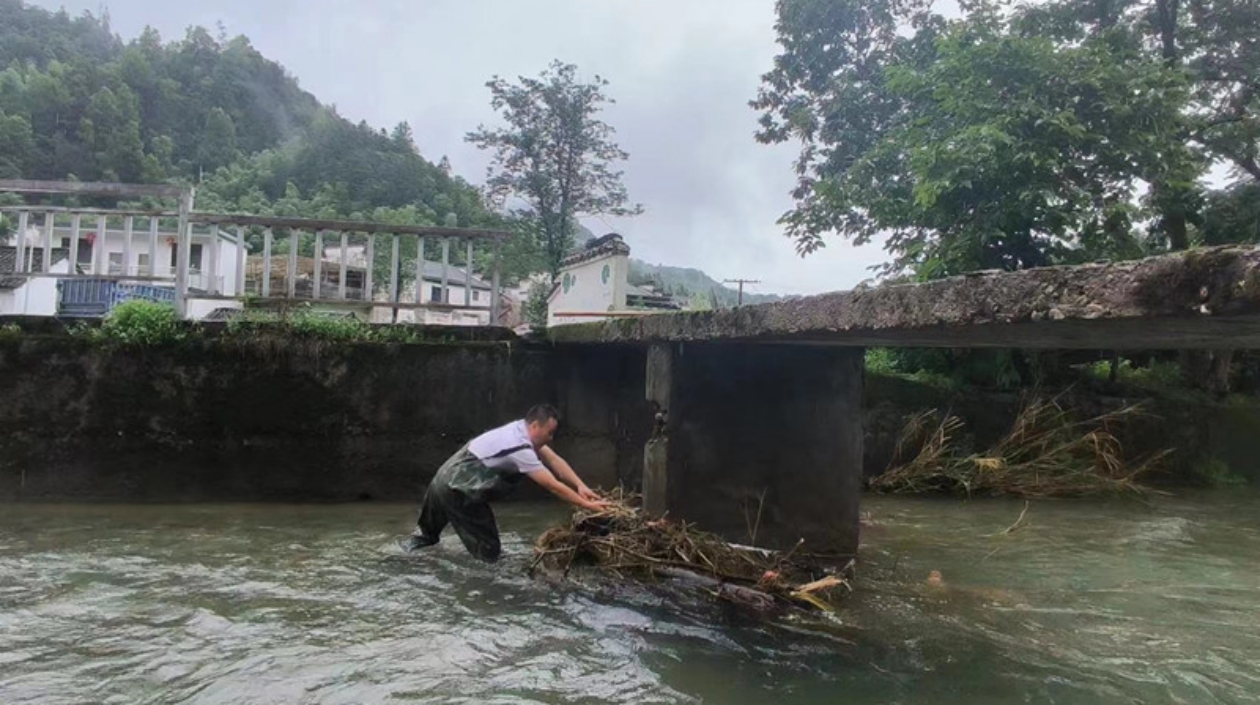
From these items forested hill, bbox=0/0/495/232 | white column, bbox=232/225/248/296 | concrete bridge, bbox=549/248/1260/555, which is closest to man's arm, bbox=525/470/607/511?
concrete bridge, bbox=549/248/1260/555

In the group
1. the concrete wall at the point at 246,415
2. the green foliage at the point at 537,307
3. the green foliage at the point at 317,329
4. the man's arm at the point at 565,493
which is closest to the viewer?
the man's arm at the point at 565,493

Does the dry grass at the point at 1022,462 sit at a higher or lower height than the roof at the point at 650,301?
lower

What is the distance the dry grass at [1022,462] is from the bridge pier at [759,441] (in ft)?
15.2

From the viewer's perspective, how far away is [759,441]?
20.0ft

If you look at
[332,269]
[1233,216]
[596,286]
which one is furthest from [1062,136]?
[332,269]

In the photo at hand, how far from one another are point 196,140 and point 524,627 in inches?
2893

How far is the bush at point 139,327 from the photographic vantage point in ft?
25.1

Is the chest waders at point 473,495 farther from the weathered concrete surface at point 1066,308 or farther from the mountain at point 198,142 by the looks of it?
the mountain at point 198,142

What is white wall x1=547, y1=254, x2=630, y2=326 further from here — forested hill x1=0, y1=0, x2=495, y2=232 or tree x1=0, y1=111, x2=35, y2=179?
tree x1=0, y1=111, x2=35, y2=179

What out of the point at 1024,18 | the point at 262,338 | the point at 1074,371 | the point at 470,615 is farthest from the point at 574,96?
the point at 470,615

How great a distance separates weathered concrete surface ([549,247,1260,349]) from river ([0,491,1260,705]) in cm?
164

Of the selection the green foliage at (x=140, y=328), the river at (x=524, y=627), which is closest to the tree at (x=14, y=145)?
the green foliage at (x=140, y=328)

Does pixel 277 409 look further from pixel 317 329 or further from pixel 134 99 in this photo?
pixel 134 99

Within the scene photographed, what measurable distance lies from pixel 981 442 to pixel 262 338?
353 inches
